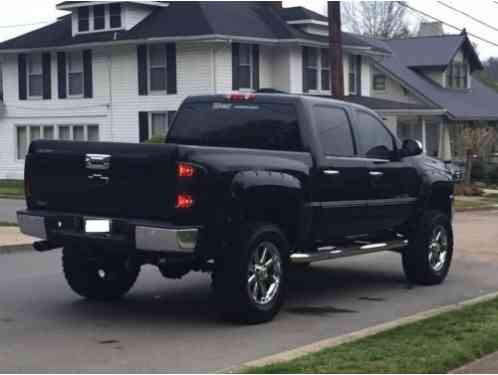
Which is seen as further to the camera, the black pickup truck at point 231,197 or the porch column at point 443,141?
the porch column at point 443,141

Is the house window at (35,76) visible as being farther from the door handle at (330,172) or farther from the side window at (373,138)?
the door handle at (330,172)

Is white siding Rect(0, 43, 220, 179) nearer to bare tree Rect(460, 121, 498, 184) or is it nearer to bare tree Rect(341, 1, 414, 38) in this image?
bare tree Rect(460, 121, 498, 184)

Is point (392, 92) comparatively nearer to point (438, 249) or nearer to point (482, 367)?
point (438, 249)

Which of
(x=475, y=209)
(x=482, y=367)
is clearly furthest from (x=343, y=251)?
(x=475, y=209)

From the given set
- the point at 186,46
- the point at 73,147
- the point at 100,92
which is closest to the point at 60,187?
the point at 73,147

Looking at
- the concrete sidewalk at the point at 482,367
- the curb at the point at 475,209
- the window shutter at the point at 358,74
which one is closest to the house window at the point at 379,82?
the window shutter at the point at 358,74

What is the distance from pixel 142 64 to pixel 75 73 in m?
3.32

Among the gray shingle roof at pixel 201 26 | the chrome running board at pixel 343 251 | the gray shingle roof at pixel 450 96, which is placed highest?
the gray shingle roof at pixel 201 26

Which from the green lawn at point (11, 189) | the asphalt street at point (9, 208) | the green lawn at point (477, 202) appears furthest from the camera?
the green lawn at point (11, 189)

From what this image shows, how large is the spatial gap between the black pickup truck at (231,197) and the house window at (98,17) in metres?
25.9

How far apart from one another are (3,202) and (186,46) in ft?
31.3

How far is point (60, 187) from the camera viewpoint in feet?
30.2

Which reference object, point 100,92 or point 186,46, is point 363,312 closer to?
point 186,46

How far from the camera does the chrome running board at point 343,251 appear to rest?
9781mm
